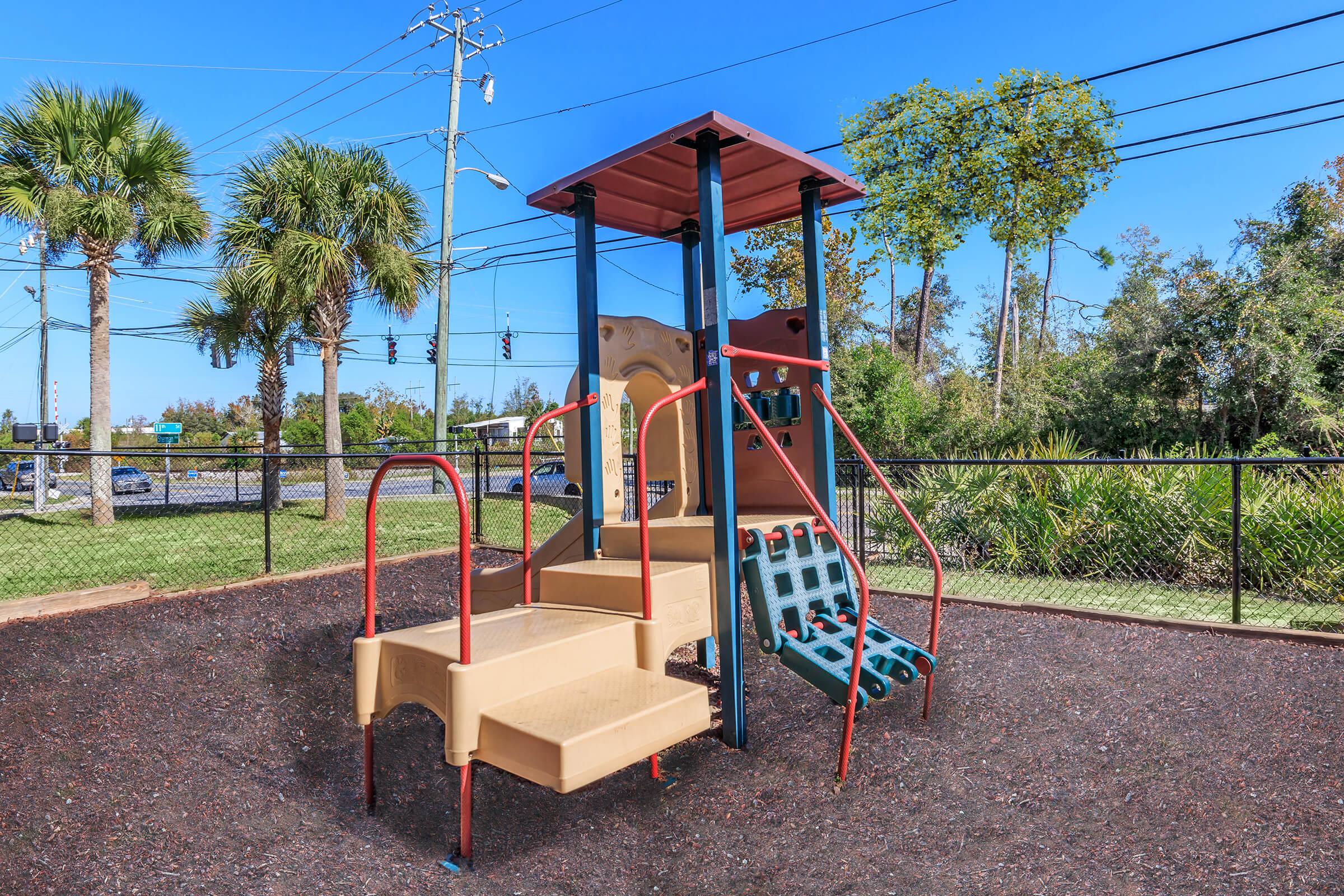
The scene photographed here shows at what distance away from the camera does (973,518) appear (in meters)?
7.73

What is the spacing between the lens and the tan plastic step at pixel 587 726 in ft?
7.69

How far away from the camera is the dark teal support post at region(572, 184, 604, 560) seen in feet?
13.6

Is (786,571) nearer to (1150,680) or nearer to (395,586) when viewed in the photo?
(1150,680)

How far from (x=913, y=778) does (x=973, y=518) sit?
16.9 ft

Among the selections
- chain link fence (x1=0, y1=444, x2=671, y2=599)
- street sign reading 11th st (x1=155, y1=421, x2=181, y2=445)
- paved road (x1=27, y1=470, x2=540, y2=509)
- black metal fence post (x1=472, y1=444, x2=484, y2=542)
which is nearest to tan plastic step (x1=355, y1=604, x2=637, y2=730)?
chain link fence (x1=0, y1=444, x2=671, y2=599)

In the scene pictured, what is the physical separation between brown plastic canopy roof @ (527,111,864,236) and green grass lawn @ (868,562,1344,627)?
3.33m

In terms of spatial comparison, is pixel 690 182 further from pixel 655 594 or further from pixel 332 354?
pixel 332 354

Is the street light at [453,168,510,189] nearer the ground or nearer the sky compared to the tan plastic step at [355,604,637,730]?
nearer the sky

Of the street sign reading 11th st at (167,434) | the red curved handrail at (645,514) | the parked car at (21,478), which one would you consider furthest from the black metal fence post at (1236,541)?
the street sign reading 11th st at (167,434)

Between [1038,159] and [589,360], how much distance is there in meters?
16.2

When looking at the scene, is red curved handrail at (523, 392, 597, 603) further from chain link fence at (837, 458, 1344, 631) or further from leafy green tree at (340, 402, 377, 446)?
leafy green tree at (340, 402, 377, 446)

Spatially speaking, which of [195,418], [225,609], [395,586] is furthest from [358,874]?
[195,418]

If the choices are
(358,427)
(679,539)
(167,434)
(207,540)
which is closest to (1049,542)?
(679,539)

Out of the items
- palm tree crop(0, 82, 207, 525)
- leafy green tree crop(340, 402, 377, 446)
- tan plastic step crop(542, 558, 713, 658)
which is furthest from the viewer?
leafy green tree crop(340, 402, 377, 446)
